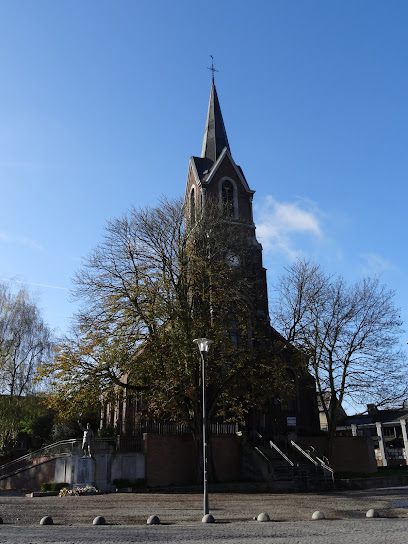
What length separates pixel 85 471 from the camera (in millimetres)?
25250

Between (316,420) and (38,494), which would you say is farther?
(316,420)

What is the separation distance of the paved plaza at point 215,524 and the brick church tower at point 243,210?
15.1m

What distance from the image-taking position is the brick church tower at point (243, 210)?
1389 inches

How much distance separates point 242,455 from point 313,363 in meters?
6.78

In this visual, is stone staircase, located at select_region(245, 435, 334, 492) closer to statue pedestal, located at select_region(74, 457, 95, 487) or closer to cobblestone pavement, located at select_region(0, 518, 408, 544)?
statue pedestal, located at select_region(74, 457, 95, 487)

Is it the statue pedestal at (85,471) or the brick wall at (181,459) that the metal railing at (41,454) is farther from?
the brick wall at (181,459)

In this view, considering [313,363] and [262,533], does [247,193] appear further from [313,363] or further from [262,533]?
[262,533]

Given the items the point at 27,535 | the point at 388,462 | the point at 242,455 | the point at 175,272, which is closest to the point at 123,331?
the point at 175,272

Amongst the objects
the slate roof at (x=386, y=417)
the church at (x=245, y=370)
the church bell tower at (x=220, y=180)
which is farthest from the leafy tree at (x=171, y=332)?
the slate roof at (x=386, y=417)

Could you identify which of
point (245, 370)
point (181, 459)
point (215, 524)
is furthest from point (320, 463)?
point (215, 524)

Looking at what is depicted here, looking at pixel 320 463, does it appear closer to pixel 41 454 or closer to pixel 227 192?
pixel 41 454

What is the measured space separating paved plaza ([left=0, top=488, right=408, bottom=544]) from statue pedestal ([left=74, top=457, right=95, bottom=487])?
502cm

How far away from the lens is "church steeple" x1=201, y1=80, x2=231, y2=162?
4473 cm

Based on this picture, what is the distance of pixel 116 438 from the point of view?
27625mm
